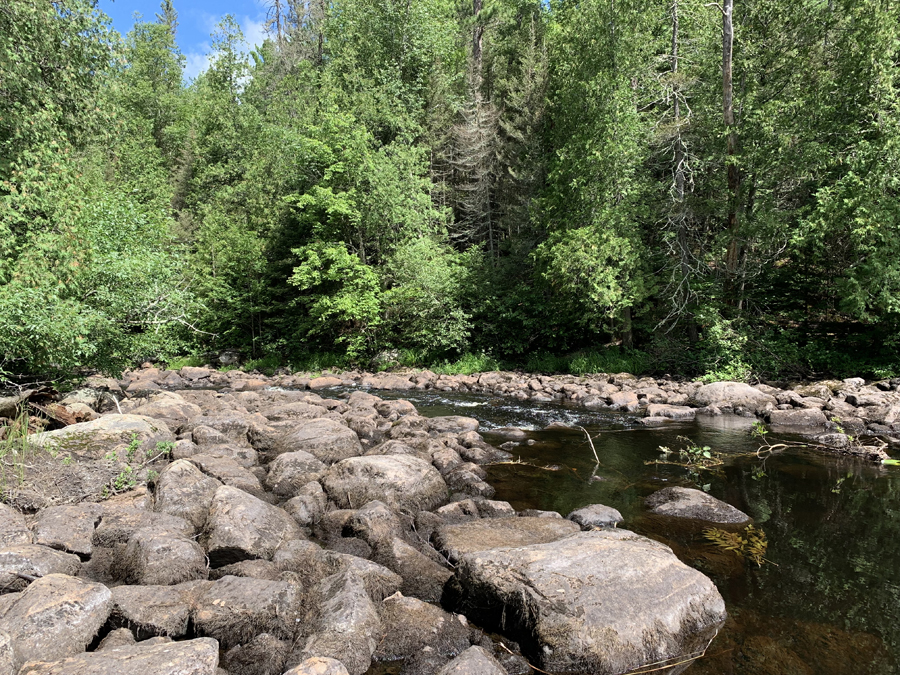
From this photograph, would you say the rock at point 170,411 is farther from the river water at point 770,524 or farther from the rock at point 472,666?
the rock at point 472,666

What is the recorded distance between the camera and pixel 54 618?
12.1 feet

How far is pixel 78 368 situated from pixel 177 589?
355 inches

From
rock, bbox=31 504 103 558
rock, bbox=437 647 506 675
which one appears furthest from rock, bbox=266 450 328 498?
rock, bbox=437 647 506 675

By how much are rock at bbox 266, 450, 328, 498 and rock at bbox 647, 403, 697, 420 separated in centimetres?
832

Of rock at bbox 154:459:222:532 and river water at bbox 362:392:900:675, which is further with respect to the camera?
rock at bbox 154:459:222:532

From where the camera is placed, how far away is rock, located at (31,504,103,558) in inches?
201

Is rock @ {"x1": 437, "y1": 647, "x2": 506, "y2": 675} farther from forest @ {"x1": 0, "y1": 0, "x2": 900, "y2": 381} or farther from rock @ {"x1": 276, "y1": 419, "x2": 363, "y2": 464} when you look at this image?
forest @ {"x1": 0, "y1": 0, "x2": 900, "y2": 381}

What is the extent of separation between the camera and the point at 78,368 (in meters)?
11.2

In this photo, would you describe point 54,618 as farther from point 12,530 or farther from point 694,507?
point 694,507

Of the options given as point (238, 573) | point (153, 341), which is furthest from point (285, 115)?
point (238, 573)

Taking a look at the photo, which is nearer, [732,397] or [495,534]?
[495,534]

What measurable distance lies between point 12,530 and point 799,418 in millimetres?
13532

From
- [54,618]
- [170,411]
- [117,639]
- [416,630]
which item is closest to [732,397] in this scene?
[416,630]

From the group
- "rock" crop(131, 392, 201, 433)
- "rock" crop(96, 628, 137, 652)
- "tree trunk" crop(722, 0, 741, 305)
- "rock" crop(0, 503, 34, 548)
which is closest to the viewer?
"rock" crop(96, 628, 137, 652)
